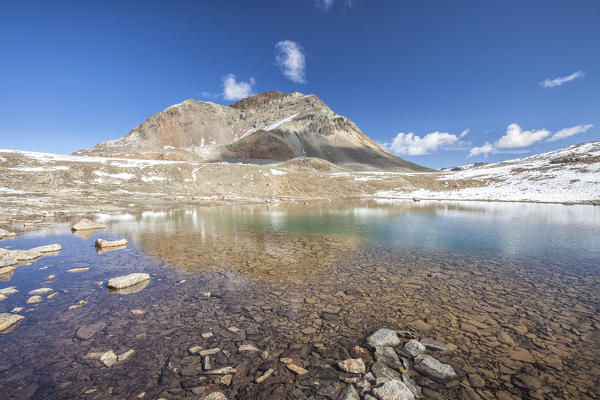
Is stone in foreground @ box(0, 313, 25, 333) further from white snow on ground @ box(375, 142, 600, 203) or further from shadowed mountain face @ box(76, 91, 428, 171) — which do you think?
shadowed mountain face @ box(76, 91, 428, 171)

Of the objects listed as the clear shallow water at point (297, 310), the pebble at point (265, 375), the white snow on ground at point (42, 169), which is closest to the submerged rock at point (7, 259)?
the clear shallow water at point (297, 310)

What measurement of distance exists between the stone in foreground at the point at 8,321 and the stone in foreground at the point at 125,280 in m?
2.35

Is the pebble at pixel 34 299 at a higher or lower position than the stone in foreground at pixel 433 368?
higher

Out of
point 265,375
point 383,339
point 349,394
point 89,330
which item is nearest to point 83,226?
point 89,330

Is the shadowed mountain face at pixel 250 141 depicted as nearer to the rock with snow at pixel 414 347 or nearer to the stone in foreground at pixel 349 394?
the rock with snow at pixel 414 347

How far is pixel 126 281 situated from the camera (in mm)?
9461

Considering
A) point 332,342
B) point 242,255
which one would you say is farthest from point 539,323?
point 242,255

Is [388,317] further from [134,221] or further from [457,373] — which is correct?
[134,221]

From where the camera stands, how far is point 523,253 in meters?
14.2

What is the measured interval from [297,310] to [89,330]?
5484 mm

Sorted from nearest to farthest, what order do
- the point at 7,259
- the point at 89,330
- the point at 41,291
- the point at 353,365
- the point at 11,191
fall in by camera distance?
1. the point at 353,365
2. the point at 89,330
3. the point at 41,291
4. the point at 7,259
5. the point at 11,191

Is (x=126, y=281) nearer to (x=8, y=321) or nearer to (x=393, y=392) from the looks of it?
(x=8, y=321)

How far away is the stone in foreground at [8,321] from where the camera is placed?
658 cm

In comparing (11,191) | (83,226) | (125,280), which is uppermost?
(11,191)
